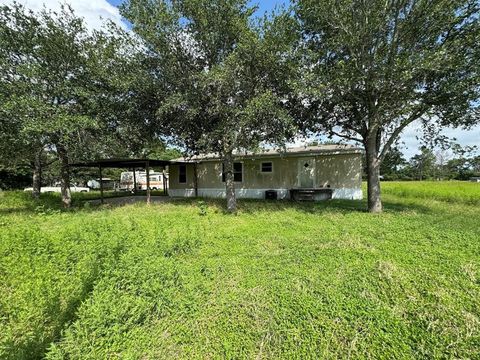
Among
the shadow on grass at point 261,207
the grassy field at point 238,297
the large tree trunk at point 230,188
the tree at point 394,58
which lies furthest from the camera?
the large tree trunk at point 230,188

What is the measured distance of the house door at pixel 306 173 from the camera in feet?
45.7

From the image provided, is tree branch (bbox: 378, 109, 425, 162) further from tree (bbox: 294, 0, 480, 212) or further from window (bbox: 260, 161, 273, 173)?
window (bbox: 260, 161, 273, 173)

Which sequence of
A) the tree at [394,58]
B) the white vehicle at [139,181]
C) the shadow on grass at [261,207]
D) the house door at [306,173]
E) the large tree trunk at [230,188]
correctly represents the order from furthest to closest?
the white vehicle at [139,181] → the house door at [306,173] → the large tree trunk at [230,188] → the shadow on grass at [261,207] → the tree at [394,58]

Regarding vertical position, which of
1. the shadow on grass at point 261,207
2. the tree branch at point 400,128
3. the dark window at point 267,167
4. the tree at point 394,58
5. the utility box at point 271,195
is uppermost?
the tree at point 394,58

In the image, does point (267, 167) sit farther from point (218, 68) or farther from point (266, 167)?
point (218, 68)

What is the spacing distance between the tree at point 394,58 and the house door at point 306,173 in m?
4.86

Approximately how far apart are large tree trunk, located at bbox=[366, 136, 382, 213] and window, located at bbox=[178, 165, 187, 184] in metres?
11.4

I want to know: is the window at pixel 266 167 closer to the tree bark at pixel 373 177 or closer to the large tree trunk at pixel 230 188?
the large tree trunk at pixel 230 188

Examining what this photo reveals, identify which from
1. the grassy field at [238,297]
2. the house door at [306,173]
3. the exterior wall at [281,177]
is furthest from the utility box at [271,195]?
the grassy field at [238,297]

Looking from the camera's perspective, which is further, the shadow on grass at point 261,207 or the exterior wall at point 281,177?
the exterior wall at point 281,177

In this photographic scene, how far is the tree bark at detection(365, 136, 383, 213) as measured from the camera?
9250mm

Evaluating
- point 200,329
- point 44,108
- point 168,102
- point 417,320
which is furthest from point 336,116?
point 44,108

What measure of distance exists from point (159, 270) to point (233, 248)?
1777mm

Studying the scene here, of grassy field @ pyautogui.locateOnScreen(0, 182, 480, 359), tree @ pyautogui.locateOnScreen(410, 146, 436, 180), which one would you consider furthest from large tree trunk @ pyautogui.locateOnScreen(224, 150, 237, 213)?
tree @ pyautogui.locateOnScreen(410, 146, 436, 180)
